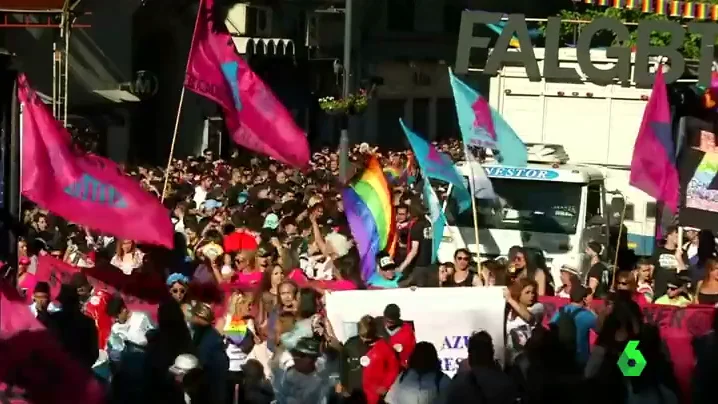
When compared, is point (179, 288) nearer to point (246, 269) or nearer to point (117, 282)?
point (117, 282)

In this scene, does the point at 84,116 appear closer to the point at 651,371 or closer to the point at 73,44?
the point at 73,44

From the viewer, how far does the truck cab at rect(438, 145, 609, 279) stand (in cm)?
1836

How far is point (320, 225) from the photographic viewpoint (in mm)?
17375

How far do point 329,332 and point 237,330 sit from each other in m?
0.81

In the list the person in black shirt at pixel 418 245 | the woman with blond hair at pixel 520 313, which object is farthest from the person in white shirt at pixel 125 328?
the person in black shirt at pixel 418 245

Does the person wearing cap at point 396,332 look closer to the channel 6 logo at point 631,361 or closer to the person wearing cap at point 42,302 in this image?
the channel 6 logo at point 631,361

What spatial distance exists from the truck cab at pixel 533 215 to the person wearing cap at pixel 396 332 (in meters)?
6.77

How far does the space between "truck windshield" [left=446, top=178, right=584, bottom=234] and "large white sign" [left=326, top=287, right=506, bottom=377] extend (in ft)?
21.0

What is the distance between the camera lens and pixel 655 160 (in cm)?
1634

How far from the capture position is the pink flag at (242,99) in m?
15.3

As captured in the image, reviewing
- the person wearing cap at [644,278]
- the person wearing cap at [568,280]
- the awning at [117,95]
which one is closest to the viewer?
the person wearing cap at [568,280]

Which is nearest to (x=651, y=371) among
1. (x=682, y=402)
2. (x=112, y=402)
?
(x=682, y=402)

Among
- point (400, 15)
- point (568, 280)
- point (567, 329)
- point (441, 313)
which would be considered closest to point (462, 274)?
point (568, 280)

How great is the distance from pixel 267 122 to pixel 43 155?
11.6 ft
